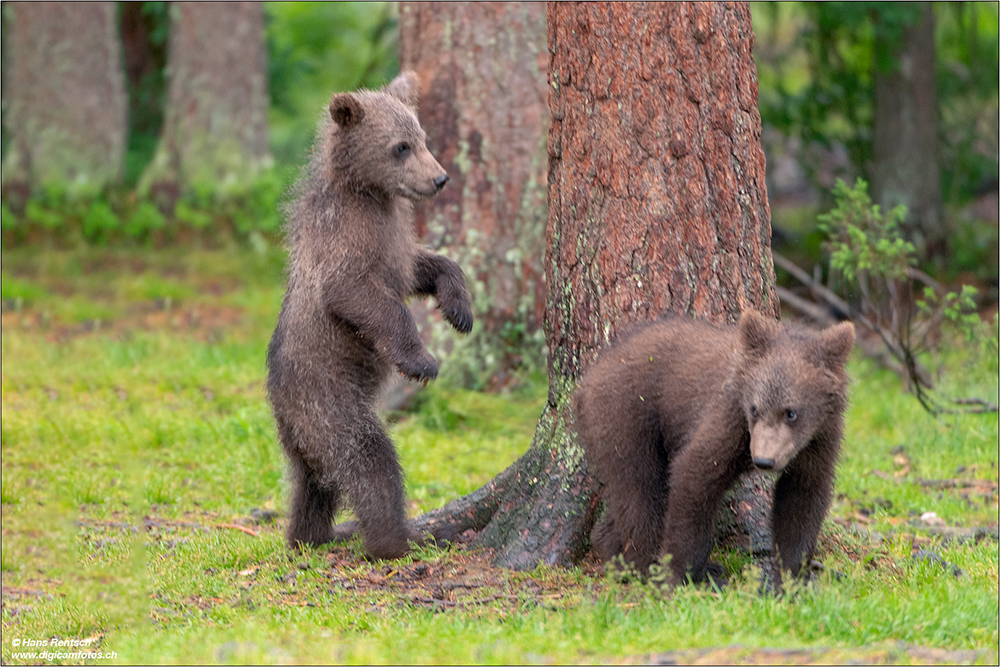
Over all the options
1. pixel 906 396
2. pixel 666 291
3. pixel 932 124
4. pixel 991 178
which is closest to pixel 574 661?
pixel 666 291

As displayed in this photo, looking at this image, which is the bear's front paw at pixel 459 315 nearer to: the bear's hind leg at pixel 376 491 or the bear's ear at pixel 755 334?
the bear's hind leg at pixel 376 491

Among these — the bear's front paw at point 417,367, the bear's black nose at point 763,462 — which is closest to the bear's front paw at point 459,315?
the bear's front paw at point 417,367

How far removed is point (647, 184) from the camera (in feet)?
16.8

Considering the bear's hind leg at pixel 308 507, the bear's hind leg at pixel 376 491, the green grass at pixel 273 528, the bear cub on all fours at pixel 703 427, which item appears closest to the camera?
the green grass at pixel 273 528

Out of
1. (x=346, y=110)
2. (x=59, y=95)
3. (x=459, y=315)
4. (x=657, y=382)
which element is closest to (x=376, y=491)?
(x=459, y=315)

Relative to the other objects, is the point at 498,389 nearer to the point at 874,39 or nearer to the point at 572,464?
the point at 572,464

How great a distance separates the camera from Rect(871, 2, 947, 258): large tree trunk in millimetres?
12633

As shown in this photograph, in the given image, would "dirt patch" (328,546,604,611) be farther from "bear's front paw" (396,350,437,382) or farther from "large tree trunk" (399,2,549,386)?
"large tree trunk" (399,2,549,386)

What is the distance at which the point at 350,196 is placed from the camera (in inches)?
229

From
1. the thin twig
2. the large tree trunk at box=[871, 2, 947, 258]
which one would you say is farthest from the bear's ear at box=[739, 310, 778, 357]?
the large tree trunk at box=[871, 2, 947, 258]

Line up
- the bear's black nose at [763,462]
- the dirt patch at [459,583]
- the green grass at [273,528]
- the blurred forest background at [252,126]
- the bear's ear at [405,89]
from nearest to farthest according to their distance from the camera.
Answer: the bear's black nose at [763,462] < the green grass at [273,528] < the dirt patch at [459,583] < the bear's ear at [405,89] < the blurred forest background at [252,126]

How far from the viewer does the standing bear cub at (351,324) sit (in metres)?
5.67

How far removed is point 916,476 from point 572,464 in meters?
3.57

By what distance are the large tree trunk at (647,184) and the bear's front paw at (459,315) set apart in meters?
0.84
